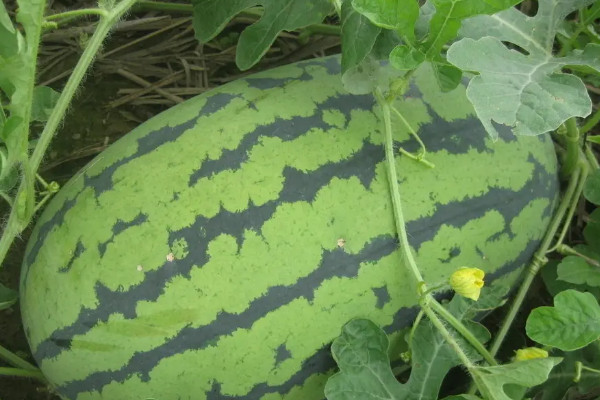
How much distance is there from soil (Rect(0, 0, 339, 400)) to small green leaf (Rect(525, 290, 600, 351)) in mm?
1074

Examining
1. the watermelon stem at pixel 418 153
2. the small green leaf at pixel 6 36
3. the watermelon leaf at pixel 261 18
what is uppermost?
the small green leaf at pixel 6 36

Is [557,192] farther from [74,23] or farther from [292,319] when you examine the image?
[74,23]

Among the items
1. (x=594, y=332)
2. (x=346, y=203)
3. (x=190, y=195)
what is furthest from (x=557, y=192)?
(x=190, y=195)

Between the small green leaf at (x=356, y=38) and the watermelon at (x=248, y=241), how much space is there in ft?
0.42

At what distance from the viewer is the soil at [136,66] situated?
2230 mm

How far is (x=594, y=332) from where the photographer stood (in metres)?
1.44

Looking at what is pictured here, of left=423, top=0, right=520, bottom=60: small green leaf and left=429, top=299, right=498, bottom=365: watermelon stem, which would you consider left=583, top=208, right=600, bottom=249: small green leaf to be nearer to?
left=429, top=299, right=498, bottom=365: watermelon stem

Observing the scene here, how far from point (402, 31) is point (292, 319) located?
1.91ft

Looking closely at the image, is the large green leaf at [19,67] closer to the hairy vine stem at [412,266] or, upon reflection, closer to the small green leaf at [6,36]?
the small green leaf at [6,36]

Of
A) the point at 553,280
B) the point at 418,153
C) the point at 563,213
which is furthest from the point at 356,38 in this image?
the point at 553,280

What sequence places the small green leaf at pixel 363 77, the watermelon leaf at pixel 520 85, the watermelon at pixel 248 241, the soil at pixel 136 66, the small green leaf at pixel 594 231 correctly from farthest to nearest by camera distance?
the soil at pixel 136 66, the small green leaf at pixel 594 231, the small green leaf at pixel 363 77, the watermelon at pixel 248 241, the watermelon leaf at pixel 520 85

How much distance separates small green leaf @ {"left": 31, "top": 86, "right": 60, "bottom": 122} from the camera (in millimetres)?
1613

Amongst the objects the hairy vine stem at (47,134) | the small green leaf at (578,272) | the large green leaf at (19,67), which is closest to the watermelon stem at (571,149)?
the small green leaf at (578,272)

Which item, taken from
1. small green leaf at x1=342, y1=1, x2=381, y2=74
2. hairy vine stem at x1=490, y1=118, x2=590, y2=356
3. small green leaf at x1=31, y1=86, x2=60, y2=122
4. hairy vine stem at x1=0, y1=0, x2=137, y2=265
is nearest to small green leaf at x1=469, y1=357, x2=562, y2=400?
hairy vine stem at x1=490, y1=118, x2=590, y2=356
